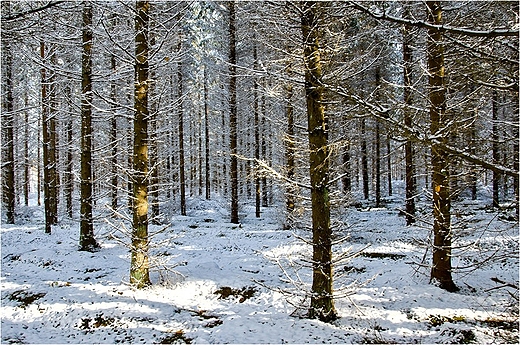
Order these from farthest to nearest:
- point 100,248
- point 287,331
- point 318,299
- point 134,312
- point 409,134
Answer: point 100,248
point 134,312
point 318,299
point 287,331
point 409,134

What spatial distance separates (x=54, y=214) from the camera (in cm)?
1792

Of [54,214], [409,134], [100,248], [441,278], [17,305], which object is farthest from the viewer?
[54,214]

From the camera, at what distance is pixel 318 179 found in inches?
238

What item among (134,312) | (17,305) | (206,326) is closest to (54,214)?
(17,305)

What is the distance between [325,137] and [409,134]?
9.92ft

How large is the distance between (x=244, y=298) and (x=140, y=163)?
4115mm

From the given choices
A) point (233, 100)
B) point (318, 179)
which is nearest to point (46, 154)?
point (233, 100)

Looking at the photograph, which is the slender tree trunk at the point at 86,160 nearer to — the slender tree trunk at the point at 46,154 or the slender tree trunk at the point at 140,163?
the slender tree trunk at the point at 140,163

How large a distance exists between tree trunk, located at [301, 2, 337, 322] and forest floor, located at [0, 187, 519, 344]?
0.29 metres

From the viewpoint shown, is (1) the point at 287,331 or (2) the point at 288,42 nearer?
(1) the point at 287,331

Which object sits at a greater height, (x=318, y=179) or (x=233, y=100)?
(x=233, y=100)

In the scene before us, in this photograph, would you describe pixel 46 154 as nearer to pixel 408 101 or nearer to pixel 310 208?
pixel 310 208

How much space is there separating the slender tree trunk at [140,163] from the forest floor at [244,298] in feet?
1.19

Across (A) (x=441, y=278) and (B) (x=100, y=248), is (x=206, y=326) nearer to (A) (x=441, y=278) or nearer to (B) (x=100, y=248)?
(A) (x=441, y=278)
